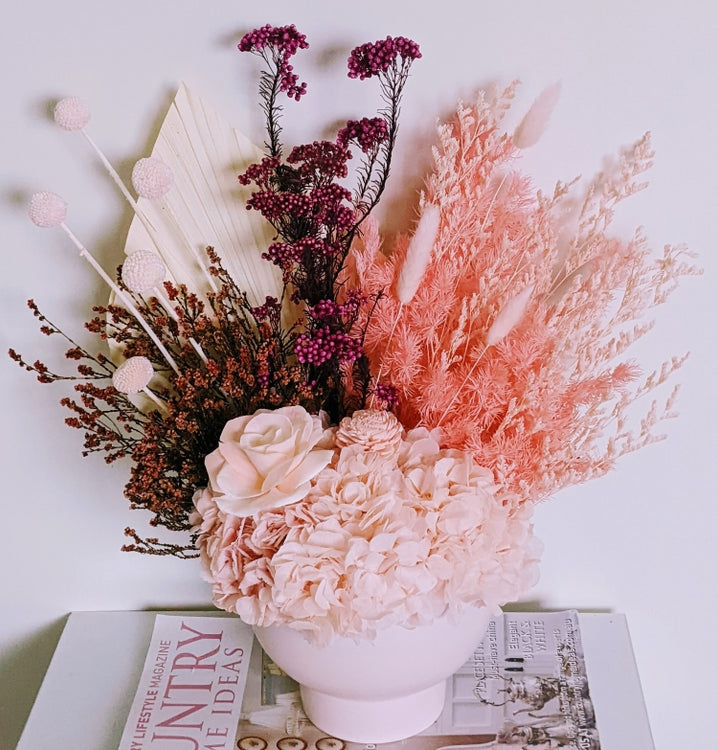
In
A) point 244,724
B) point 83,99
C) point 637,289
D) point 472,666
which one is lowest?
point 244,724

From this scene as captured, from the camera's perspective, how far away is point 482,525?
31.3 inches

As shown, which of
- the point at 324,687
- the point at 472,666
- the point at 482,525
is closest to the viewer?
the point at 482,525

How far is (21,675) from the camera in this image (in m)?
1.24

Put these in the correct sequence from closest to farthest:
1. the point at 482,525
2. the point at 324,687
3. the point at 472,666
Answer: the point at 482,525 < the point at 324,687 < the point at 472,666

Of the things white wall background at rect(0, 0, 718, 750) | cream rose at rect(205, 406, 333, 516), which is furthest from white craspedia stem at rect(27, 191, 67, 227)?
cream rose at rect(205, 406, 333, 516)

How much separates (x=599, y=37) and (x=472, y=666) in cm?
79

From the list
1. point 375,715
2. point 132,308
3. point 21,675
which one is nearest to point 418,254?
point 132,308

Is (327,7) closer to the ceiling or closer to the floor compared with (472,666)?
closer to the ceiling

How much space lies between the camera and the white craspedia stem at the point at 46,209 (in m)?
0.82

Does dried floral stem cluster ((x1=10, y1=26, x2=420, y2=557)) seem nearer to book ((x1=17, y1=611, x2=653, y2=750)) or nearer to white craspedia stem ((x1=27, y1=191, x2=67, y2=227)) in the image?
white craspedia stem ((x1=27, y1=191, x2=67, y2=227))

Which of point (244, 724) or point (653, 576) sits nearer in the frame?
point (244, 724)

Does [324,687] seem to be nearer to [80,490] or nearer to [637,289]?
[80,490]

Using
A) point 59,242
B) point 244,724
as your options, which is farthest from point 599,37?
point 244,724

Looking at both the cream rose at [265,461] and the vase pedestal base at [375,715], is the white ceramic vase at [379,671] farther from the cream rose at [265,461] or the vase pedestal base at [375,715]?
the cream rose at [265,461]
